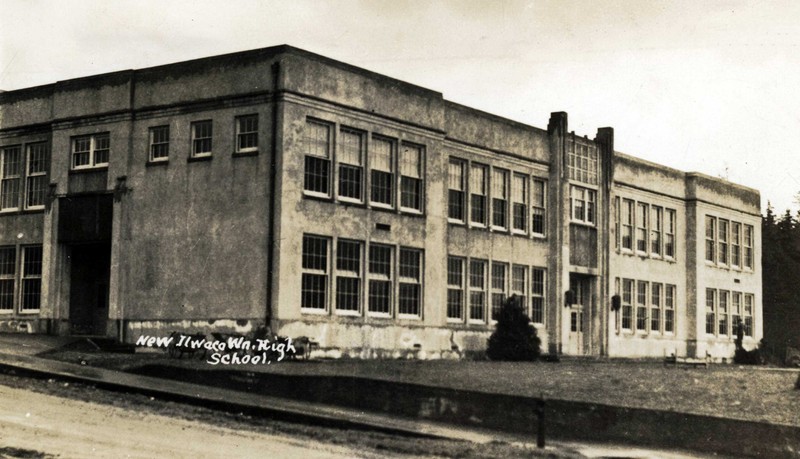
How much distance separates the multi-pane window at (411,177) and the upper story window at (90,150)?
29.1 ft

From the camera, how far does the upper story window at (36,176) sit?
34438 mm

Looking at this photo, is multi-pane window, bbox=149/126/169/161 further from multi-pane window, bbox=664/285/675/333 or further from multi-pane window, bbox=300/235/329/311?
multi-pane window, bbox=664/285/675/333

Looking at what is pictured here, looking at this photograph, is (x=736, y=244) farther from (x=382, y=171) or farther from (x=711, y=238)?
(x=382, y=171)

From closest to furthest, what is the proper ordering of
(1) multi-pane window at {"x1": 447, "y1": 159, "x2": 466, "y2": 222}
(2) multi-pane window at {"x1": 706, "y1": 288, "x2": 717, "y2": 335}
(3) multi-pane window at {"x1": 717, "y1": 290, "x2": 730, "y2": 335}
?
(1) multi-pane window at {"x1": 447, "y1": 159, "x2": 466, "y2": 222} < (2) multi-pane window at {"x1": 706, "y1": 288, "x2": 717, "y2": 335} < (3) multi-pane window at {"x1": 717, "y1": 290, "x2": 730, "y2": 335}

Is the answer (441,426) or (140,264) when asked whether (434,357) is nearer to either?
(140,264)

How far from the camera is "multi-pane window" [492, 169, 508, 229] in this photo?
127ft

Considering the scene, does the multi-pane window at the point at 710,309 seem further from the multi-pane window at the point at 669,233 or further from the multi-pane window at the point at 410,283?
the multi-pane window at the point at 410,283

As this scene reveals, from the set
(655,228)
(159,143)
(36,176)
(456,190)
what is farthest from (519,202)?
(36,176)

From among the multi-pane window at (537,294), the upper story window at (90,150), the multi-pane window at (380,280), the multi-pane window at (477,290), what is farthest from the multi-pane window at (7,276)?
the multi-pane window at (537,294)

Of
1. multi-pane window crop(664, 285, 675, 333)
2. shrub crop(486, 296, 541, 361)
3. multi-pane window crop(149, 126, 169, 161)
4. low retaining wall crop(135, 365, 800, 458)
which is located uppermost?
multi-pane window crop(149, 126, 169, 161)

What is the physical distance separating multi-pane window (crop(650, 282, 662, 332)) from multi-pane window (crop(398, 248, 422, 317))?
58.1 feet

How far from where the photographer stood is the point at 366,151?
1252 inches

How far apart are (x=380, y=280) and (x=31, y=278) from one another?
1109 cm

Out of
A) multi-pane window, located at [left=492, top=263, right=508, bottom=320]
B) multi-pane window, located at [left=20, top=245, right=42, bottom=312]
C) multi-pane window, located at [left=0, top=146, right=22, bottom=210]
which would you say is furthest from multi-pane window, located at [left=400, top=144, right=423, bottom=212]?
multi-pane window, located at [left=0, top=146, right=22, bottom=210]
